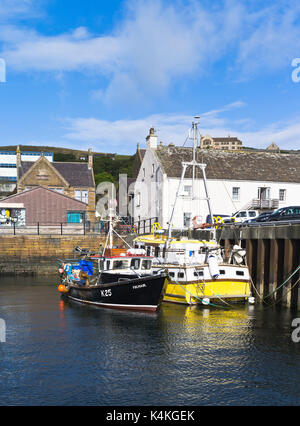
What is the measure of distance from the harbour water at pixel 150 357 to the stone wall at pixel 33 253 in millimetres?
16952

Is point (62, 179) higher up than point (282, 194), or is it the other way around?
point (62, 179)

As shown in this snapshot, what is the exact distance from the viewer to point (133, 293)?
22750 millimetres

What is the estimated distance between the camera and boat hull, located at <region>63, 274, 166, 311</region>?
22.3 metres

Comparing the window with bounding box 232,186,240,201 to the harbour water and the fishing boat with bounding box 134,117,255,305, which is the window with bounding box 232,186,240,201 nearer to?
the fishing boat with bounding box 134,117,255,305

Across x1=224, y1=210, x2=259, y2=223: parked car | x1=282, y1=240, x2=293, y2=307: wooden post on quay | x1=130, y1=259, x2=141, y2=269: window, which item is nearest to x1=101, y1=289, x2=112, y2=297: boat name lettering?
x1=130, y1=259, x2=141, y2=269: window

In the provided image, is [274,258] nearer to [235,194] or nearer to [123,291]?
[123,291]

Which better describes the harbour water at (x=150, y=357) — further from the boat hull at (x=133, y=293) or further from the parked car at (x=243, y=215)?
the parked car at (x=243, y=215)

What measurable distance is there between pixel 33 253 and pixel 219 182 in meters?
20.1

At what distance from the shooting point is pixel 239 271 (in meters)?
25.1

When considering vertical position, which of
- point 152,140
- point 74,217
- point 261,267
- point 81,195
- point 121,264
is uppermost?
point 152,140

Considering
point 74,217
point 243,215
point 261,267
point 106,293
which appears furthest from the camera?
point 74,217

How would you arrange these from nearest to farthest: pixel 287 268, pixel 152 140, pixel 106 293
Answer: pixel 287 268, pixel 106 293, pixel 152 140

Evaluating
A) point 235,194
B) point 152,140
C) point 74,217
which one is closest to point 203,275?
point 235,194
